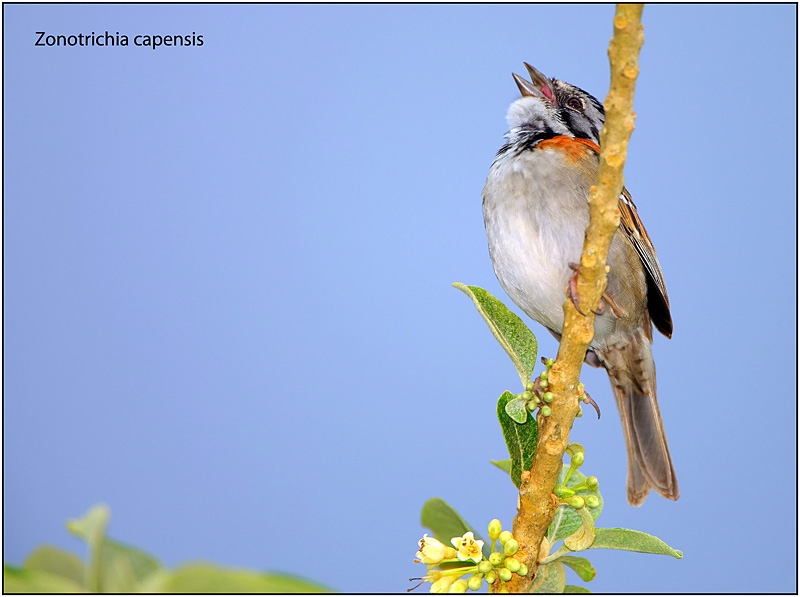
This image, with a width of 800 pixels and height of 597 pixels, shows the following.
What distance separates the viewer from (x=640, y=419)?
2.21 metres

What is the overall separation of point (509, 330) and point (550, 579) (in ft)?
1.22

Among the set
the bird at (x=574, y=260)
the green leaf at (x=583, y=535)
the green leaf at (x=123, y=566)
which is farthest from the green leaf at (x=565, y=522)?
the bird at (x=574, y=260)

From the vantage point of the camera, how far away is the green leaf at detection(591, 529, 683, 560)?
102 centimetres

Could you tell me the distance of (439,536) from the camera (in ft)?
3.85

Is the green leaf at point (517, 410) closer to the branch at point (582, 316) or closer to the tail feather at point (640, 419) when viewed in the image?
the branch at point (582, 316)

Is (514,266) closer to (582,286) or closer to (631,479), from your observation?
(631,479)

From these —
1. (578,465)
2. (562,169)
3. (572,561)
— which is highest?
(562,169)

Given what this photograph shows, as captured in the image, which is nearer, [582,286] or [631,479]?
[582,286]

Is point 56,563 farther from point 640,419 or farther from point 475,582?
point 640,419

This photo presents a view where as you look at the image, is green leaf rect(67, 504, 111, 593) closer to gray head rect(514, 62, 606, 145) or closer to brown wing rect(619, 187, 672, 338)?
brown wing rect(619, 187, 672, 338)

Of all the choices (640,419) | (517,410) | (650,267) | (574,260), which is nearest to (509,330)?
(517,410)

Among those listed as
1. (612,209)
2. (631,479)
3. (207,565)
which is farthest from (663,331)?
(207,565)

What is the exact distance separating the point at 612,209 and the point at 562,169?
3.42 ft

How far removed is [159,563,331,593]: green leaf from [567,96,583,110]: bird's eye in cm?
213
